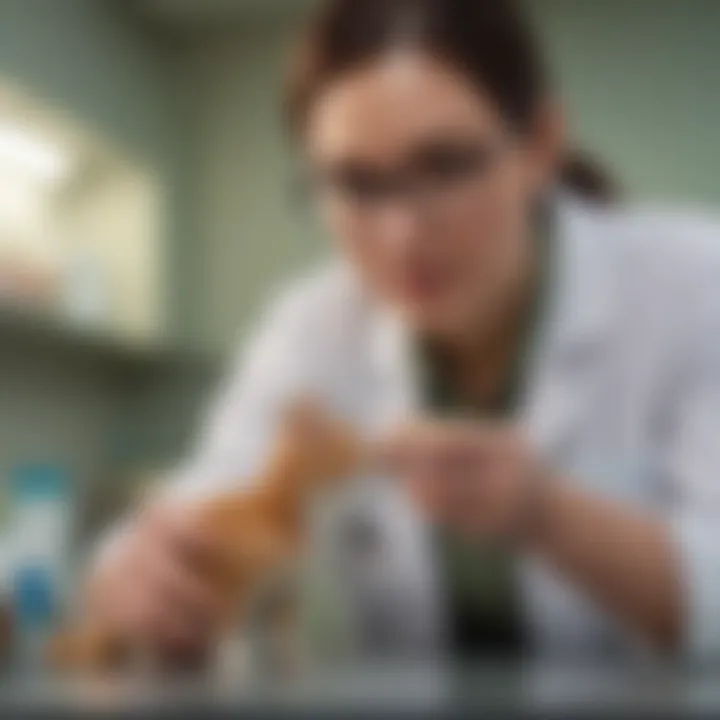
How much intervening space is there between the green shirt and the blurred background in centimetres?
14

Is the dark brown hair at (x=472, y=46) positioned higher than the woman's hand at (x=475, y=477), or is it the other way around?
the dark brown hair at (x=472, y=46)

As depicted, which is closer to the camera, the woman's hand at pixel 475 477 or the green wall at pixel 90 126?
the woman's hand at pixel 475 477

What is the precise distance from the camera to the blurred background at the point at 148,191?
99 cm

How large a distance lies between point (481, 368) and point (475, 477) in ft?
0.38

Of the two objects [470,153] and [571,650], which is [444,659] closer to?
[571,650]

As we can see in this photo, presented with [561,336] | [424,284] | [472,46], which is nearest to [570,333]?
[561,336]

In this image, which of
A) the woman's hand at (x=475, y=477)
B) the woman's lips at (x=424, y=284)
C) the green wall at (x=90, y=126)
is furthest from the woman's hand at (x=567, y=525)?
the green wall at (x=90, y=126)

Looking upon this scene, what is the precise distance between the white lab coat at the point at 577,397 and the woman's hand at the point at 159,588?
0.04 m

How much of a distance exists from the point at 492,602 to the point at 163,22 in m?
0.49

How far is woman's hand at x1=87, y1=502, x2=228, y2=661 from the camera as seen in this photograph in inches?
38.0

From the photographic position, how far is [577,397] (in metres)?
0.96

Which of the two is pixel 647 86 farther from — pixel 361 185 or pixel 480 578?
pixel 480 578

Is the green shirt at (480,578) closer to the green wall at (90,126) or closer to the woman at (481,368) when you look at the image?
the woman at (481,368)

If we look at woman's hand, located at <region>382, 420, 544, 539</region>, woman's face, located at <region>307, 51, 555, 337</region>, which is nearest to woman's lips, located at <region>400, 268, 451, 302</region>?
woman's face, located at <region>307, 51, 555, 337</region>
